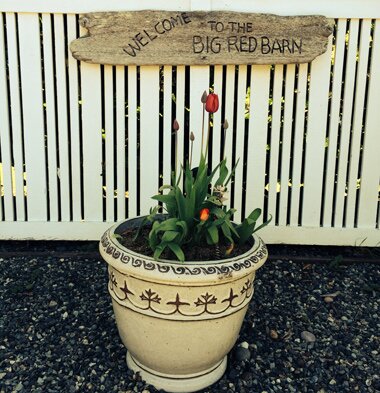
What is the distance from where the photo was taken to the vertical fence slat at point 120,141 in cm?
405

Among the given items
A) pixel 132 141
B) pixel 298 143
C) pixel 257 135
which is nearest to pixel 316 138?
pixel 298 143

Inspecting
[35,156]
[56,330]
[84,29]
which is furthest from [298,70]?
[56,330]

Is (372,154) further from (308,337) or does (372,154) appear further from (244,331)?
(244,331)

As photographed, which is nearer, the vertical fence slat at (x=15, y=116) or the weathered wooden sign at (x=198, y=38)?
the weathered wooden sign at (x=198, y=38)

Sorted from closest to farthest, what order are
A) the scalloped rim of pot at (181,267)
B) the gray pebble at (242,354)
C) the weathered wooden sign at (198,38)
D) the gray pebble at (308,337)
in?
the scalloped rim of pot at (181,267), the gray pebble at (242,354), the gray pebble at (308,337), the weathered wooden sign at (198,38)

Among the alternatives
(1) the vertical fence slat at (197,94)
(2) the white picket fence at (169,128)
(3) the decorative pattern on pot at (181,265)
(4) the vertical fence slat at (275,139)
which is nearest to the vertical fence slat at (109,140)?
(2) the white picket fence at (169,128)

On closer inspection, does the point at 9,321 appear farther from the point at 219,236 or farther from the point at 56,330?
the point at 219,236

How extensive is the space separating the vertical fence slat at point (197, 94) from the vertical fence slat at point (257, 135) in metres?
0.33

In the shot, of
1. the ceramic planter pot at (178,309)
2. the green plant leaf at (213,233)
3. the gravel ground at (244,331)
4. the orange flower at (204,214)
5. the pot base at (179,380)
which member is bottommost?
the gravel ground at (244,331)

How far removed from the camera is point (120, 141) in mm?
4160

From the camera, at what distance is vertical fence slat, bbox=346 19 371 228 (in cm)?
404

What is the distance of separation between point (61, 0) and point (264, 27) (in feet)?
4.43

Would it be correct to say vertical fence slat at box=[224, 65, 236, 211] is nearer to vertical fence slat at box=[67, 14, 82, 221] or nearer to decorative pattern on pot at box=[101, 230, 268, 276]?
vertical fence slat at box=[67, 14, 82, 221]

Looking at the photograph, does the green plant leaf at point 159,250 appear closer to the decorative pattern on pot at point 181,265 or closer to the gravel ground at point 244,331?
the decorative pattern on pot at point 181,265
